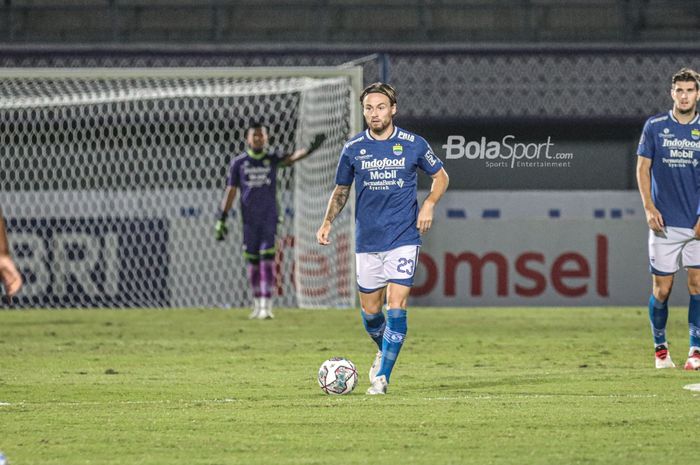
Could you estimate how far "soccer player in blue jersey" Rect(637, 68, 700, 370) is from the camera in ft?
29.9

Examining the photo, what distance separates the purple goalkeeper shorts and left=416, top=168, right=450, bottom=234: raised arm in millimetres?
7188

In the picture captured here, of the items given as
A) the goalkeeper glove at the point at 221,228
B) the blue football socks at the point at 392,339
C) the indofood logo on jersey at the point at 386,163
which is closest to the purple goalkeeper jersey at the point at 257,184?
the goalkeeper glove at the point at 221,228

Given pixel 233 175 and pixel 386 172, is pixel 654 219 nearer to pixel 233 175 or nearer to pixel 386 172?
pixel 386 172

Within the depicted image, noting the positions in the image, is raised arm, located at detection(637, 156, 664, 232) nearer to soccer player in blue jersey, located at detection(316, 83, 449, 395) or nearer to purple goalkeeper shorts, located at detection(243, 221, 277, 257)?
soccer player in blue jersey, located at detection(316, 83, 449, 395)

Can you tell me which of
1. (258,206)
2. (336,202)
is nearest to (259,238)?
(258,206)

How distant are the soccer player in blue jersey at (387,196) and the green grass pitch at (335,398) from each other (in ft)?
2.12

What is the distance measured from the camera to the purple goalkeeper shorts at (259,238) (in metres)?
15.3

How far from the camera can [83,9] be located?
2562 cm

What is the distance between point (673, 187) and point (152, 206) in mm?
8567

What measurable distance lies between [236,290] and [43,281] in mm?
2296

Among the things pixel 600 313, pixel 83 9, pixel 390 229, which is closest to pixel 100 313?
pixel 600 313

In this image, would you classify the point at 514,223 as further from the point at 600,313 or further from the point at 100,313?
the point at 100,313

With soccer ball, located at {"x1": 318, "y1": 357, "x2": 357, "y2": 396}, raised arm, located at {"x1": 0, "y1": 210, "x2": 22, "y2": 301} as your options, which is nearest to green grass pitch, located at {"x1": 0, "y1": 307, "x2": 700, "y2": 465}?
soccer ball, located at {"x1": 318, "y1": 357, "x2": 357, "y2": 396}

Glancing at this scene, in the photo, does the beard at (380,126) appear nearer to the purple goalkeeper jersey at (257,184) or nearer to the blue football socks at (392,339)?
the blue football socks at (392,339)
